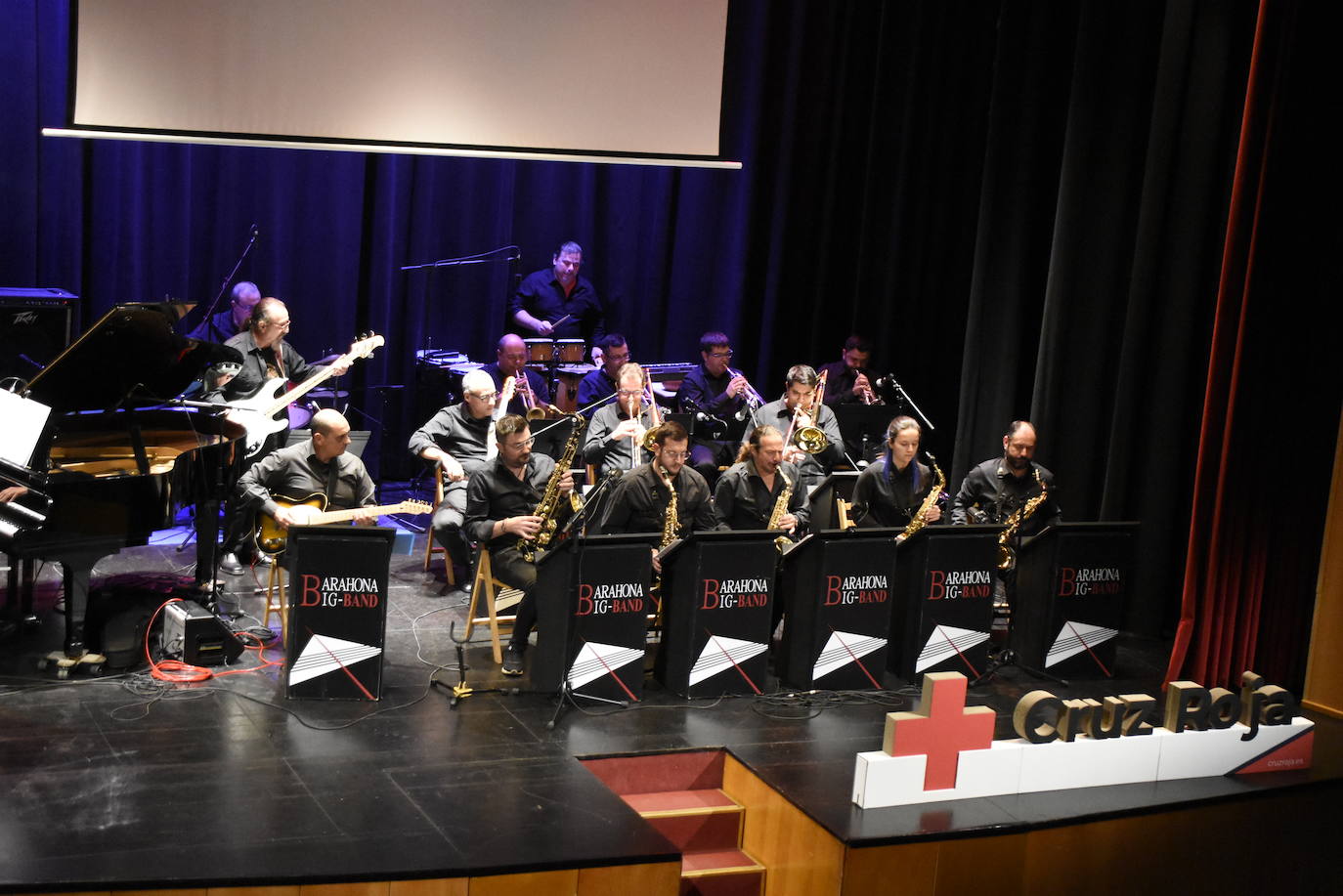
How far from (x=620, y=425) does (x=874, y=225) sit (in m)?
3.47

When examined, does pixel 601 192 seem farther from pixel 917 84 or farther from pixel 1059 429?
pixel 1059 429

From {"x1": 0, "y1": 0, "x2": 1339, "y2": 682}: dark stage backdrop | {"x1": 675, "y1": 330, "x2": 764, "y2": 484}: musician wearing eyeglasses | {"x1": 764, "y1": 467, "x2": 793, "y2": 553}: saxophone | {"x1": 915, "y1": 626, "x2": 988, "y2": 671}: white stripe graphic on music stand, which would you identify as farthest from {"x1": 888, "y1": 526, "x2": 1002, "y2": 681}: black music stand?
{"x1": 675, "y1": 330, "x2": 764, "y2": 484}: musician wearing eyeglasses

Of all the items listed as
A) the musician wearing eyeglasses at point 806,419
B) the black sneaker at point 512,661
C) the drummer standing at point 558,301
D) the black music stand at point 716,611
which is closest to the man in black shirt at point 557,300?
the drummer standing at point 558,301

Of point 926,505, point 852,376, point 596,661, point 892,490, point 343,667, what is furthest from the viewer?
point 852,376

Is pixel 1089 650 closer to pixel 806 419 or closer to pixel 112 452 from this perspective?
pixel 806 419

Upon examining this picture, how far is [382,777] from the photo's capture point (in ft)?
17.7

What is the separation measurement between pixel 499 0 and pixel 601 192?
2.55 meters

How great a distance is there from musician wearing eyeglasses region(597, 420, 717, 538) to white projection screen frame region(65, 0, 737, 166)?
3.11m

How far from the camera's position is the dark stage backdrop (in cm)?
819

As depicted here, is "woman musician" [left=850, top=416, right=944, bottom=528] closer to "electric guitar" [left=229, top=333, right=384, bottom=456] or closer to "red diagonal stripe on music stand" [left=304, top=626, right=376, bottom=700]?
"red diagonal stripe on music stand" [left=304, top=626, right=376, bottom=700]

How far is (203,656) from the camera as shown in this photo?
6512 mm

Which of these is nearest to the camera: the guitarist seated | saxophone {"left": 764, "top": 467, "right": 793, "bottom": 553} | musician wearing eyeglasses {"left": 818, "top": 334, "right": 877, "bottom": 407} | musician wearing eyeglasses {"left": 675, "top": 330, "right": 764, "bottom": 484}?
the guitarist seated

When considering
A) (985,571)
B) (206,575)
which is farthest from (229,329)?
(985,571)

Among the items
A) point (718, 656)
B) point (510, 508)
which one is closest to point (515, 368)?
point (510, 508)
